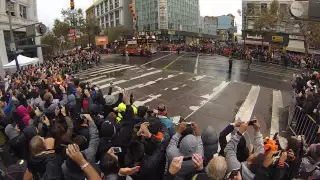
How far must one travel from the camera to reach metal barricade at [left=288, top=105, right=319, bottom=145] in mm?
6600

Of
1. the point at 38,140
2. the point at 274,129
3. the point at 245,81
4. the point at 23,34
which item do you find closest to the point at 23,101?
the point at 38,140

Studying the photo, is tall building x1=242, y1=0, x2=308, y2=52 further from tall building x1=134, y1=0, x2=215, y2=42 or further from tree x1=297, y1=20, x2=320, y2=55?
tall building x1=134, y1=0, x2=215, y2=42

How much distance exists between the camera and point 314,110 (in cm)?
733

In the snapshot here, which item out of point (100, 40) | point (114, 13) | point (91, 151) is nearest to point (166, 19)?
point (114, 13)

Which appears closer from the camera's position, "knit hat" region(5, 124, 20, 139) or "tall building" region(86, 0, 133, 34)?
"knit hat" region(5, 124, 20, 139)

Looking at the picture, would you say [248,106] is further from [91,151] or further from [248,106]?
[91,151]

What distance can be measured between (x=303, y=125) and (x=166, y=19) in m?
76.1

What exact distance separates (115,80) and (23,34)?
20.3 metres

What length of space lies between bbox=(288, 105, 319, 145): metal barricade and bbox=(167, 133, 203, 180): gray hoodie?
4722mm

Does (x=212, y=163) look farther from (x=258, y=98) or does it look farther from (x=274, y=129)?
(x=258, y=98)

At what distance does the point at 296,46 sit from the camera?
37.8 meters

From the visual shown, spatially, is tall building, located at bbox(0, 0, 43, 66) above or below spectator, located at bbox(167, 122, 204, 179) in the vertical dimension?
above

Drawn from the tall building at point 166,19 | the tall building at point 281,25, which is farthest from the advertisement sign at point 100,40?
the tall building at point 166,19

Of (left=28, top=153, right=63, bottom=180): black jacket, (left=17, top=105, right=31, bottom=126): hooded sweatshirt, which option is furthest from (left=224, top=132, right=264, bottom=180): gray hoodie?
(left=17, top=105, right=31, bottom=126): hooded sweatshirt
